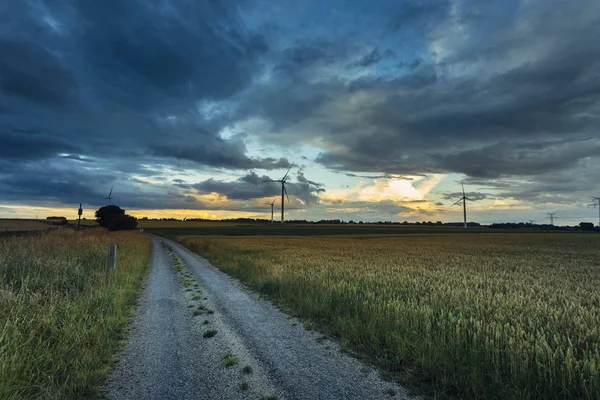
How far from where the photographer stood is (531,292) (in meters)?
13.2

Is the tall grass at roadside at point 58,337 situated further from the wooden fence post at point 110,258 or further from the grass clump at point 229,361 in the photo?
the wooden fence post at point 110,258

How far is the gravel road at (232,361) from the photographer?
19.2 ft

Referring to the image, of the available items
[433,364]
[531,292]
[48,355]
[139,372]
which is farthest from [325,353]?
[531,292]

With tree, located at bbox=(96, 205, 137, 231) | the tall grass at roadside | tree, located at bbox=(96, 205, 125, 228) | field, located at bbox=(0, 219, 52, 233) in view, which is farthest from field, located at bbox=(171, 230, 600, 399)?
tree, located at bbox=(96, 205, 125, 228)

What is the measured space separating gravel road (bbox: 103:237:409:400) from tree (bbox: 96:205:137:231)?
357 feet

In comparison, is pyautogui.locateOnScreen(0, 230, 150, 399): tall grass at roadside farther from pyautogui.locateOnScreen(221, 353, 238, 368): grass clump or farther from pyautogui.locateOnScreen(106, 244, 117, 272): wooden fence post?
pyautogui.locateOnScreen(106, 244, 117, 272): wooden fence post

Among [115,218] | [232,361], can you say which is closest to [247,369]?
[232,361]

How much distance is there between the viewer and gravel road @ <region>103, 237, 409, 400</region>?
19.2 feet

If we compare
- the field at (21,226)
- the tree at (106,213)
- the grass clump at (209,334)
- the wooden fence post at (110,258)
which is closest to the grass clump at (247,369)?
the grass clump at (209,334)

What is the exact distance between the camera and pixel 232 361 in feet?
23.0

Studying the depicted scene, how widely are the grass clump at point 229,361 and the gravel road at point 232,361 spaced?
0.02 metres

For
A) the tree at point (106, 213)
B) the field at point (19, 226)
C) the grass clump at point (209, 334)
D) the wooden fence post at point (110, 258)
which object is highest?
the tree at point (106, 213)

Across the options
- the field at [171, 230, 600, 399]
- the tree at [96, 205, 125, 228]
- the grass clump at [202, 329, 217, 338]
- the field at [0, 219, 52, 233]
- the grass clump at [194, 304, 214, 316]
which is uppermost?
the tree at [96, 205, 125, 228]

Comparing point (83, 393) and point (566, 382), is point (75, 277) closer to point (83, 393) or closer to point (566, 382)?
point (83, 393)
